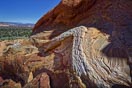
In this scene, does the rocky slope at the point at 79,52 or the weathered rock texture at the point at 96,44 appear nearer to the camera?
the weathered rock texture at the point at 96,44

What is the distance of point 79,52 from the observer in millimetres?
9922

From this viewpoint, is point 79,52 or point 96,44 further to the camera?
point 96,44

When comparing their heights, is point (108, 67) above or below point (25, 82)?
above

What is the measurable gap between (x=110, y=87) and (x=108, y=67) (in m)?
0.74

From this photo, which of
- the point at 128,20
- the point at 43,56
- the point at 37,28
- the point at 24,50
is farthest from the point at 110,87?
the point at 37,28

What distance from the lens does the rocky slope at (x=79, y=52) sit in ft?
30.1

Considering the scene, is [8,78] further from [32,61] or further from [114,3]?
[114,3]

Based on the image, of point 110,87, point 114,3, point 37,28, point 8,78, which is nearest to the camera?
point 110,87

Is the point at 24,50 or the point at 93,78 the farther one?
the point at 24,50

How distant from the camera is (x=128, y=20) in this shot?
10406mm

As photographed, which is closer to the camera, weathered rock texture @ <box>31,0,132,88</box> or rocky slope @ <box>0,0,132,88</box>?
weathered rock texture @ <box>31,0,132,88</box>

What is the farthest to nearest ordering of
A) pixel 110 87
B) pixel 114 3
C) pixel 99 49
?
1. pixel 114 3
2. pixel 99 49
3. pixel 110 87

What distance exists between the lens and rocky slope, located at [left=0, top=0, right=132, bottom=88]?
9.18 meters

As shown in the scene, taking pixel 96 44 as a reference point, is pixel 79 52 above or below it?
below
